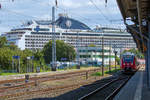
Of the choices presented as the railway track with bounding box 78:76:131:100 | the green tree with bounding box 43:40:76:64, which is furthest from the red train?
the green tree with bounding box 43:40:76:64

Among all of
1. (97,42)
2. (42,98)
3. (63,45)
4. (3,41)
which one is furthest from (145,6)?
(97,42)

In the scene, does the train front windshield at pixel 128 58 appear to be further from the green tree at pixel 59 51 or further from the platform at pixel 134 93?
the green tree at pixel 59 51

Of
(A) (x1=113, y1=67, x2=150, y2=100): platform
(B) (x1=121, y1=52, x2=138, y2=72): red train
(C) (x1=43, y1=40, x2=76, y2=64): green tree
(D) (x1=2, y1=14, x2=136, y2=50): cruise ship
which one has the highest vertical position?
(D) (x1=2, y1=14, x2=136, y2=50): cruise ship

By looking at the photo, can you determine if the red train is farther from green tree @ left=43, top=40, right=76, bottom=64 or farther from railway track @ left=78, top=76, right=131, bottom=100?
green tree @ left=43, top=40, right=76, bottom=64

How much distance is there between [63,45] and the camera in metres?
107

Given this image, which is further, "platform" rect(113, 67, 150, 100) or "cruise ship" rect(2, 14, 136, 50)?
"cruise ship" rect(2, 14, 136, 50)

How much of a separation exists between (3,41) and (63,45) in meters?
26.0

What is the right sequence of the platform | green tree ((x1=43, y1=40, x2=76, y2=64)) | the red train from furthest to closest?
green tree ((x1=43, y1=40, x2=76, y2=64))
the red train
the platform

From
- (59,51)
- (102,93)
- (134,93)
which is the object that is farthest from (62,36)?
(134,93)

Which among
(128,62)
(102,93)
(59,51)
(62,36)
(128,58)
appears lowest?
(102,93)

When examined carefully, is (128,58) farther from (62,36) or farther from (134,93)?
(62,36)

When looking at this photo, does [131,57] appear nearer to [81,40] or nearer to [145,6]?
[145,6]

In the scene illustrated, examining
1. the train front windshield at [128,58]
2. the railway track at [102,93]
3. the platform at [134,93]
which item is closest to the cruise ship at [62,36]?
the train front windshield at [128,58]

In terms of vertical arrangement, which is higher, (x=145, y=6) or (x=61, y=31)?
(x=61, y=31)
